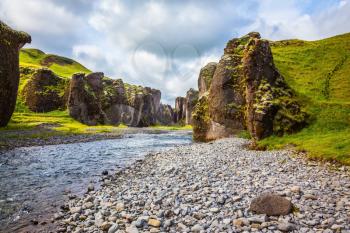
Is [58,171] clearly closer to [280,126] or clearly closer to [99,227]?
[99,227]

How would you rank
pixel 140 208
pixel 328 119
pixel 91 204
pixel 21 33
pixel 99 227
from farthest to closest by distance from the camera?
pixel 21 33
pixel 328 119
pixel 91 204
pixel 140 208
pixel 99 227

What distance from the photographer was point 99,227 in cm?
1227

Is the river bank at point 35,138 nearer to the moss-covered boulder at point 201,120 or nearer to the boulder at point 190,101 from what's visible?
the moss-covered boulder at point 201,120

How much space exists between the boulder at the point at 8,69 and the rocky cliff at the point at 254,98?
48123 mm

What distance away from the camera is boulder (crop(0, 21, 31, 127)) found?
66250mm

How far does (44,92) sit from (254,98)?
110m

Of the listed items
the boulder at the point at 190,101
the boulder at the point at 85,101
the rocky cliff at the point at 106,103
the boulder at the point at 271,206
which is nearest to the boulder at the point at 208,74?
the boulder at the point at 85,101

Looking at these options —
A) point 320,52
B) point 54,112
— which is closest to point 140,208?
point 320,52

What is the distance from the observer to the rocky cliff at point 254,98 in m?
35.8

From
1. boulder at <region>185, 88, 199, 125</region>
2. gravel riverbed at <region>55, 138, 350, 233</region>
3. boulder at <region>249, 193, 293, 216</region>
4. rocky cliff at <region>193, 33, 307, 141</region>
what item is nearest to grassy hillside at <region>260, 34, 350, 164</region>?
rocky cliff at <region>193, 33, 307, 141</region>

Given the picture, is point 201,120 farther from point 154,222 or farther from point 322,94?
point 154,222

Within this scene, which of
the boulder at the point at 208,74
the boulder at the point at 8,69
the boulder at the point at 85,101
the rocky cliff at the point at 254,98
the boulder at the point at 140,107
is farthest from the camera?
the boulder at the point at 140,107

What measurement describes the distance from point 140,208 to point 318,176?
11151mm

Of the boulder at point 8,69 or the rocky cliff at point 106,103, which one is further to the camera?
the rocky cliff at point 106,103
